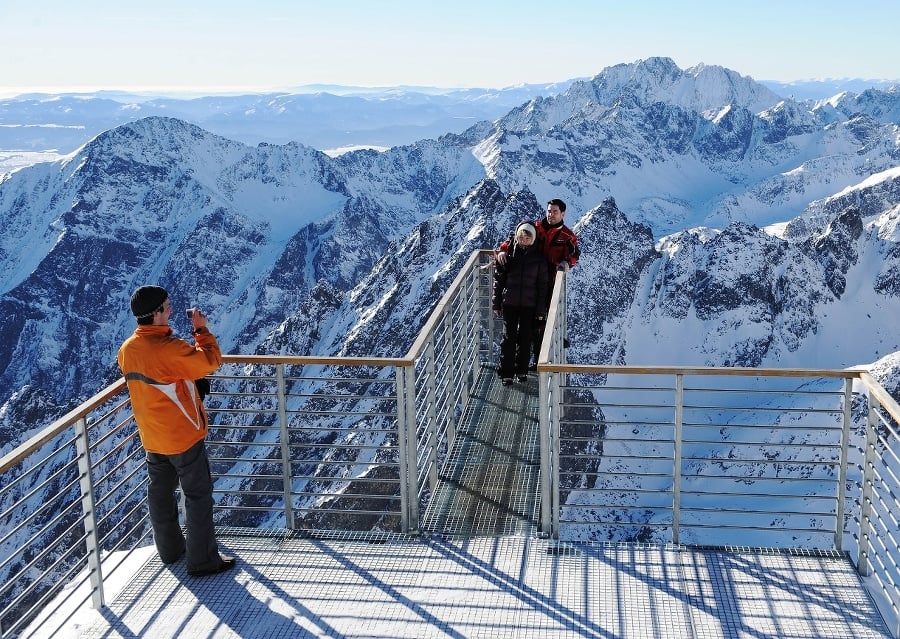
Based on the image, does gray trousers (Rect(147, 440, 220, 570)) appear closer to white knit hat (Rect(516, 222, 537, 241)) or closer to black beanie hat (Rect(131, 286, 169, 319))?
black beanie hat (Rect(131, 286, 169, 319))

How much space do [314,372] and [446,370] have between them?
474 feet

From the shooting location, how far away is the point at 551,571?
22.8 ft

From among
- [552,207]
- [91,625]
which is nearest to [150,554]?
[91,625]

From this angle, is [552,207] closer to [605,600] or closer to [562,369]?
[562,369]

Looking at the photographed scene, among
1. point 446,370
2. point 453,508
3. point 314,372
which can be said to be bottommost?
point 314,372

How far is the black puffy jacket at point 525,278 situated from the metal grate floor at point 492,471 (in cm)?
137

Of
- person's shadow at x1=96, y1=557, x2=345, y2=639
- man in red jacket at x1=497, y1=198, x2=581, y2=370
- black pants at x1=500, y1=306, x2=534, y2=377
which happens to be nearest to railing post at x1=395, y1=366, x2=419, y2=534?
person's shadow at x1=96, y1=557, x2=345, y2=639

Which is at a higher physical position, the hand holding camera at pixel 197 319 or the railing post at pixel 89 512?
the hand holding camera at pixel 197 319

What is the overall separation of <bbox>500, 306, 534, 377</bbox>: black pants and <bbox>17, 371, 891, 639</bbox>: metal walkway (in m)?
3.25

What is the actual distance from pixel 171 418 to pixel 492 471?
3.72 metres

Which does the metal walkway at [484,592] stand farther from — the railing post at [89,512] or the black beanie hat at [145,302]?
the black beanie hat at [145,302]

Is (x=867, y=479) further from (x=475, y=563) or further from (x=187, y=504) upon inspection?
(x=187, y=504)

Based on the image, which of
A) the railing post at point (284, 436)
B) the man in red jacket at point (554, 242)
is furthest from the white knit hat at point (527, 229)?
the railing post at point (284, 436)

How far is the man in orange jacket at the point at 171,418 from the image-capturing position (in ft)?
20.6
